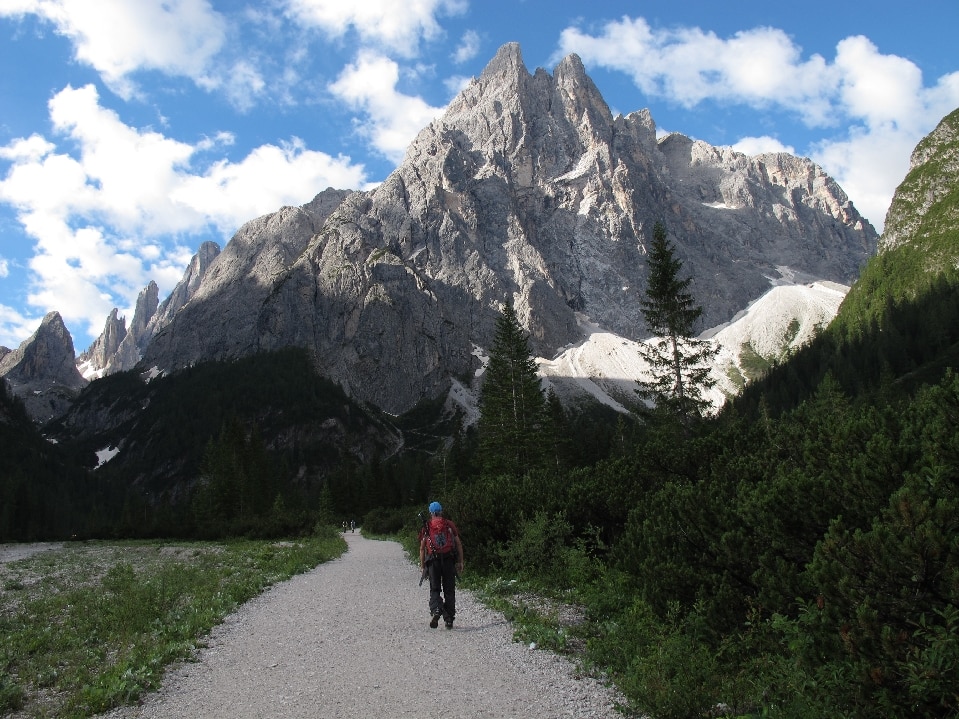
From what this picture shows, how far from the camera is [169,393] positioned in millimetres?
195625

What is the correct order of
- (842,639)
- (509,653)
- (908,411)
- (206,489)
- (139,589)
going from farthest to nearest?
1. (206,489)
2. (139,589)
3. (509,653)
4. (908,411)
5. (842,639)

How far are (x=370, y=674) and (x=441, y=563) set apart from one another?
350cm

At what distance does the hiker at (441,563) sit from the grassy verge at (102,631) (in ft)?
12.5

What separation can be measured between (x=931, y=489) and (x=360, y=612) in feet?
33.7

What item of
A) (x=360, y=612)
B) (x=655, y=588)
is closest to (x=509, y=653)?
(x=655, y=588)

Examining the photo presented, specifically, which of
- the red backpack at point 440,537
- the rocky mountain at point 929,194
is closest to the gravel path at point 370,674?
the red backpack at point 440,537

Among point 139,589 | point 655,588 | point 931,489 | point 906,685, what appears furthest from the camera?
point 139,589

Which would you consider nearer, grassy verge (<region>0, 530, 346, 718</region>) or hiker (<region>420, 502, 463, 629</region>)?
grassy verge (<region>0, 530, 346, 718</region>)

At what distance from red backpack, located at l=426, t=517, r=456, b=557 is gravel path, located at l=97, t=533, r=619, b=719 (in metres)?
1.30

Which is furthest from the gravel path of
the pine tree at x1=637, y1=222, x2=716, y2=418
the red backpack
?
the pine tree at x1=637, y1=222, x2=716, y2=418

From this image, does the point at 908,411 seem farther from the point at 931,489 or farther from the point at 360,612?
the point at 360,612

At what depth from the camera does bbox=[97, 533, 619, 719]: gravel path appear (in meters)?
6.29

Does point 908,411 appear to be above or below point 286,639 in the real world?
above

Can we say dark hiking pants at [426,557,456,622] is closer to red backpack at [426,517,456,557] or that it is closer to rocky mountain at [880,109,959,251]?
red backpack at [426,517,456,557]
